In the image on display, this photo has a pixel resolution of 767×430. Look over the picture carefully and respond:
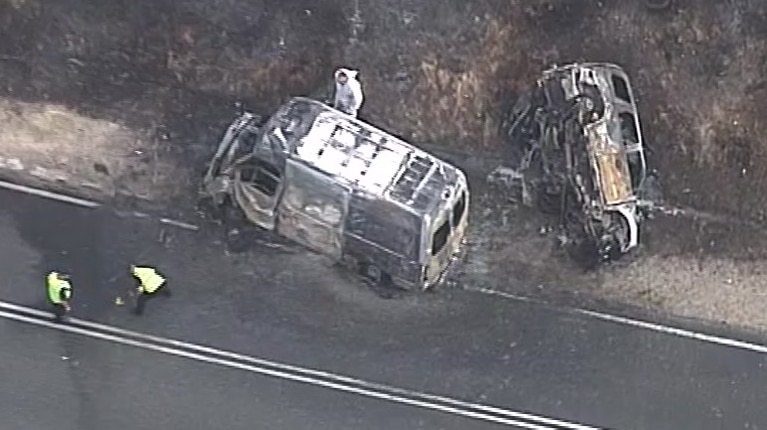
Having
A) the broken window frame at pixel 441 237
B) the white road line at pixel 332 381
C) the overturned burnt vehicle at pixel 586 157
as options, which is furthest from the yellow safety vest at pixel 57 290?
the overturned burnt vehicle at pixel 586 157

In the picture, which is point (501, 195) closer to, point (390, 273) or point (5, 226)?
point (390, 273)

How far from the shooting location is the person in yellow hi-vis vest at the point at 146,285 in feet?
54.3

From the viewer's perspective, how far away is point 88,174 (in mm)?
17531

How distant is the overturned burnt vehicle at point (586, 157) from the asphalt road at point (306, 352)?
104 centimetres

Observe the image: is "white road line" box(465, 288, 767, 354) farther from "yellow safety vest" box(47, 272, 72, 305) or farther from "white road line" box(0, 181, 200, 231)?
"yellow safety vest" box(47, 272, 72, 305)

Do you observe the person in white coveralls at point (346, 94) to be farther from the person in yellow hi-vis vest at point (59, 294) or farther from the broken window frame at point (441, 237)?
the person in yellow hi-vis vest at point (59, 294)

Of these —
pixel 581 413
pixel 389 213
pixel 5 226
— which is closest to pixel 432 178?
pixel 389 213

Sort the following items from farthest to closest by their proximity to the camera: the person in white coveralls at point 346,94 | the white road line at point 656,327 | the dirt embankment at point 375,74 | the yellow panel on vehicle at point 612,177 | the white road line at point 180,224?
the dirt embankment at point 375,74 → the person in white coveralls at point 346,94 → the white road line at point 180,224 → the yellow panel on vehicle at point 612,177 → the white road line at point 656,327

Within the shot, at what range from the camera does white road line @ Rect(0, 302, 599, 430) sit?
16.1 m

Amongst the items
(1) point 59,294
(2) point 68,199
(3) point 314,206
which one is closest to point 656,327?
(3) point 314,206

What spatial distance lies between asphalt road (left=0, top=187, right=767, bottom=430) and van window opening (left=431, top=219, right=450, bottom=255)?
58 centimetres

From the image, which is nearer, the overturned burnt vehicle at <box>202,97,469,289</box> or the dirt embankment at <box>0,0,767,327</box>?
the overturned burnt vehicle at <box>202,97,469,289</box>

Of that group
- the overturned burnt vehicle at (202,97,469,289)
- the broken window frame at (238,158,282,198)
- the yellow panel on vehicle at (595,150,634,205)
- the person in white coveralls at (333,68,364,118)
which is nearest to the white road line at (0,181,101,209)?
the overturned burnt vehicle at (202,97,469,289)

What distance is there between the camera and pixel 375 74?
18.1 metres
